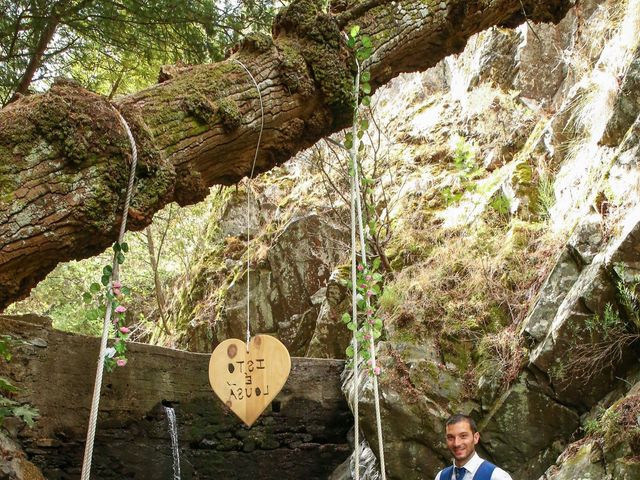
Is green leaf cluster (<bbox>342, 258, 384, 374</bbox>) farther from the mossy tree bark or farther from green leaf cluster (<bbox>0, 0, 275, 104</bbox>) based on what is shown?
green leaf cluster (<bbox>0, 0, 275, 104</bbox>)

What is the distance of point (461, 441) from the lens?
2316 mm

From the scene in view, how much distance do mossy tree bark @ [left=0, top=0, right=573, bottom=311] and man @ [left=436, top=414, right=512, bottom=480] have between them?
129 cm

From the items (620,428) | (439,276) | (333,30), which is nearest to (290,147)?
(333,30)

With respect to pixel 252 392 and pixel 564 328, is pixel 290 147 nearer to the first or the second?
pixel 252 392

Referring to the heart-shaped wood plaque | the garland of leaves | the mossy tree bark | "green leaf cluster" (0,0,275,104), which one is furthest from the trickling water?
the mossy tree bark

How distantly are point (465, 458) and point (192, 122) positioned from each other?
5.25 feet

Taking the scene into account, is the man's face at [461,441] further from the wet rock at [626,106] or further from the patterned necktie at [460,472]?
the wet rock at [626,106]

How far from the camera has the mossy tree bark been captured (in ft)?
6.24

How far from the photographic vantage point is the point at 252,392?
9.36 ft

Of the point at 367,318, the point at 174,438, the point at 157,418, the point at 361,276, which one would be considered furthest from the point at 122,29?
the point at 174,438

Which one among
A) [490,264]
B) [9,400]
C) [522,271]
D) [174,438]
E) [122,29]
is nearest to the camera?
[122,29]

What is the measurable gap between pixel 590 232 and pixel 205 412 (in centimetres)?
444

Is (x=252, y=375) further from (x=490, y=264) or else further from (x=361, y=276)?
(x=490, y=264)

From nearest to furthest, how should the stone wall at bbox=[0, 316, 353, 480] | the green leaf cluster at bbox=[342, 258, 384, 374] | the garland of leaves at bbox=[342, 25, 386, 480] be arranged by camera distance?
the garland of leaves at bbox=[342, 25, 386, 480] < the green leaf cluster at bbox=[342, 258, 384, 374] < the stone wall at bbox=[0, 316, 353, 480]
